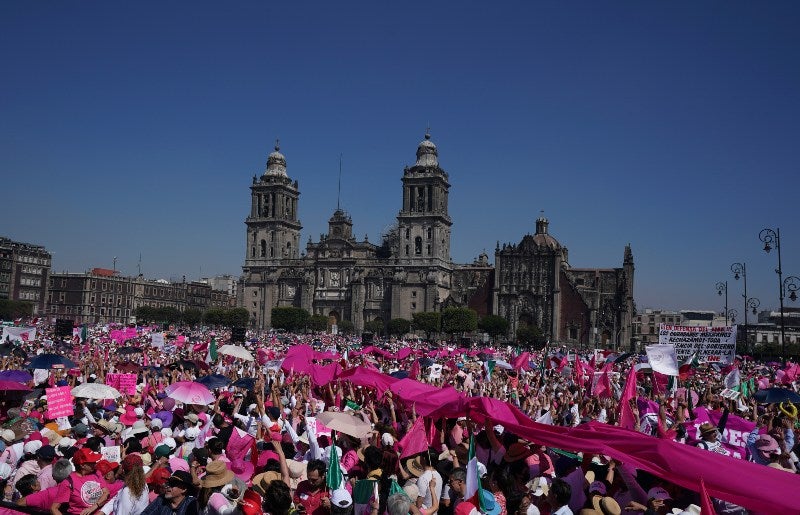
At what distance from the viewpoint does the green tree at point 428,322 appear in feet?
266

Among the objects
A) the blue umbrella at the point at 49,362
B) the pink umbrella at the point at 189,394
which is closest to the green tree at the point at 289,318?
the blue umbrella at the point at 49,362

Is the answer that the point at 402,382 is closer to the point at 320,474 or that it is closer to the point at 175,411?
the point at 175,411

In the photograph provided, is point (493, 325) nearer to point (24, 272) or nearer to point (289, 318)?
point (289, 318)

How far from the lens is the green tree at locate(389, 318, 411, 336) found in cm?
8562

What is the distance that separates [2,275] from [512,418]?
112 metres

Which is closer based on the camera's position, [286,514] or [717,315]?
[286,514]

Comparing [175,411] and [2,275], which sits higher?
[2,275]

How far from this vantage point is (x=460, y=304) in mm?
90562

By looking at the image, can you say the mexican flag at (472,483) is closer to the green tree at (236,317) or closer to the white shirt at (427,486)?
the white shirt at (427,486)

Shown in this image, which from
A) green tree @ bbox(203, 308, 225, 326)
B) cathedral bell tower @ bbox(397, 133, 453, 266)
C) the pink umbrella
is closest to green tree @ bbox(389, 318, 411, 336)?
cathedral bell tower @ bbox(397, 133, 453, 266)

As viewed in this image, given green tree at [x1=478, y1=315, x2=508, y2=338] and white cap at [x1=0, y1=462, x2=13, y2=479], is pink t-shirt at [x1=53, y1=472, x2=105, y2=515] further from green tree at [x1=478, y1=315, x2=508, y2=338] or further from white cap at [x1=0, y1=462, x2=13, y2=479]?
green tree at [x1=478, y1=315, x2=508, y2=338]

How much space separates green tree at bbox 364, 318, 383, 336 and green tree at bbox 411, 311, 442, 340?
6.55 m

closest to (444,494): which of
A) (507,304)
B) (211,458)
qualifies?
(211,458)

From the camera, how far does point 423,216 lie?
297 feet
